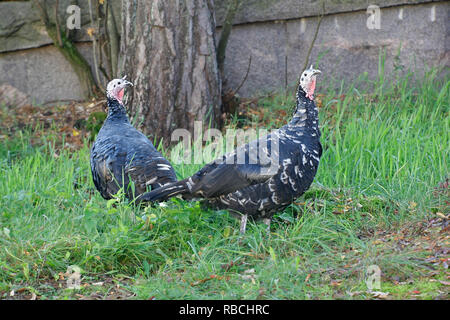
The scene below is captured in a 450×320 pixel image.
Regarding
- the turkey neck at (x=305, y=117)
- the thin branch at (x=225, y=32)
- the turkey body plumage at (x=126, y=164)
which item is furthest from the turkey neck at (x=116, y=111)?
the thin branch at (x=225, y=32)

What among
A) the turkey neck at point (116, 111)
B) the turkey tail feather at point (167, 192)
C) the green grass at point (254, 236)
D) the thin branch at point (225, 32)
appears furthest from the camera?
the thin branch at point (225, 32)

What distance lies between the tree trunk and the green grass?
3.31 ft

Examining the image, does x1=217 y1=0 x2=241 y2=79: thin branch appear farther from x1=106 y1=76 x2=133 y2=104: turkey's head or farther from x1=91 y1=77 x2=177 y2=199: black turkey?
x1=91 y1=77 x2=177 y2=199: black turkey

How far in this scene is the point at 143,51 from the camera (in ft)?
19.7

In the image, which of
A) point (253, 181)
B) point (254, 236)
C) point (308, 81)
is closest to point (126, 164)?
point (253, 181)

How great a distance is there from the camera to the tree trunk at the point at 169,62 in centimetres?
598

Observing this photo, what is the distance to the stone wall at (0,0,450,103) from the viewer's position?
6.75m

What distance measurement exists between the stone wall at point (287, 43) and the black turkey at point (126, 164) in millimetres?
2538

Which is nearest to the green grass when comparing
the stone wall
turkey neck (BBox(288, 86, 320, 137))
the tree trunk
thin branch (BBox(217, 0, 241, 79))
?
turkey neck (BBox(288, 86, 320, 137))

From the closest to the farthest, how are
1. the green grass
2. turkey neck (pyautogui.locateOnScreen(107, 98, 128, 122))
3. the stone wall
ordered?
the green grass → turkey neck (pyautogui.locateOnScreen(107, 98, 128, 122)) → the stone wall

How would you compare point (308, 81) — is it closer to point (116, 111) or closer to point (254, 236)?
point (254, 236)

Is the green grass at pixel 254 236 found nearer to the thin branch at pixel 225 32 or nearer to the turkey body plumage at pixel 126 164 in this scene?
the turkey body plumage at pixel 126 164

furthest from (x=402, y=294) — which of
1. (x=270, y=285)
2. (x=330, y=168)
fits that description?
(x=330, y=168)

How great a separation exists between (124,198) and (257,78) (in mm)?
3081
